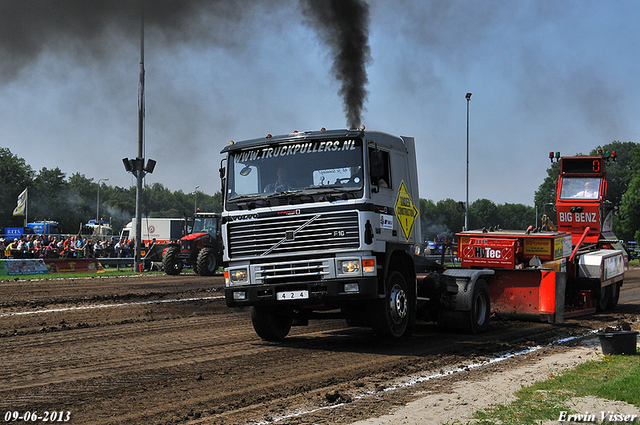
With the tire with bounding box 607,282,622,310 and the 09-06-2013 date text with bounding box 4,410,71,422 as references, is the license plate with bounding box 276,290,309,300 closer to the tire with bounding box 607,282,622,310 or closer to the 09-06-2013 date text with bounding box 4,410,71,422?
the 09-06-2013 date text with bounding box 4,410,71,422

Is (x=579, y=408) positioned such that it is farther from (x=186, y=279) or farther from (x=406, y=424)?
(x=186, y=279)

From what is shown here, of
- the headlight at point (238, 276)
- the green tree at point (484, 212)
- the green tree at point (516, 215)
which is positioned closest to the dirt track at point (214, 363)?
the headlight at point (238, 276)

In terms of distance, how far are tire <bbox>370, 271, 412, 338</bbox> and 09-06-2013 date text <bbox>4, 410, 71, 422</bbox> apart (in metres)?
4.73

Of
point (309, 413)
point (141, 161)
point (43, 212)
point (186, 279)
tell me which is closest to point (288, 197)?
point (309, 413)

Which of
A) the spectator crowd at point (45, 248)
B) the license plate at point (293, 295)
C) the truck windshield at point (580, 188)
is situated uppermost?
the truck windshield at point (580, 188)

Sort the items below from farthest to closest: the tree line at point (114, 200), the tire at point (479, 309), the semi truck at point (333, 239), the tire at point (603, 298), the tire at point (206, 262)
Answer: the tree line at point (114, 200) → the tire at point (206, 262) → the tire at point (603, 298) → the tire at point (479, 309) → the semi truck at point (333, 239)

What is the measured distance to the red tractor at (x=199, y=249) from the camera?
26.0 meters

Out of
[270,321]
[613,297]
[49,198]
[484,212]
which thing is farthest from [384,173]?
[484,212]

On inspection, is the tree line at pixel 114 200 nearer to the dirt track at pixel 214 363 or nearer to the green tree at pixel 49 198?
the green tree at pixel 49 198

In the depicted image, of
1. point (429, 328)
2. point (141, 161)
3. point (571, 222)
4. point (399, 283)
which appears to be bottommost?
point (429, 328)

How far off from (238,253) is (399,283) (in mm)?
2521

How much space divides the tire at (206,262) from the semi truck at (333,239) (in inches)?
621

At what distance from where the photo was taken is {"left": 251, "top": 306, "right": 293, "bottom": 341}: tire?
9.95 m

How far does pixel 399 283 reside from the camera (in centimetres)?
963
